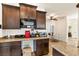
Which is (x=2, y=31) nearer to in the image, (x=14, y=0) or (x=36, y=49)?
(x=36, y=49)

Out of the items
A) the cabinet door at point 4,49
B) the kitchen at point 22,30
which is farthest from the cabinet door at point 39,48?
the cabinet door at point 4,49

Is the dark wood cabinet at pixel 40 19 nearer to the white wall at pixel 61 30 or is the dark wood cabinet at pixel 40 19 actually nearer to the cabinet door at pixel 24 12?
the cabinet door at pixel 24 12

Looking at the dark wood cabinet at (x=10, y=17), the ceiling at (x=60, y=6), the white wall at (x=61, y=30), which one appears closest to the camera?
the dark wood cabinet at (x=10, y=17)

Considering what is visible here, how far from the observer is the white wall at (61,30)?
306 inches

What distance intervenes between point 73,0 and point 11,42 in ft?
7.76

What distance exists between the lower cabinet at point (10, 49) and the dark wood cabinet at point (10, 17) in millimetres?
638

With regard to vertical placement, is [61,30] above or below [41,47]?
above

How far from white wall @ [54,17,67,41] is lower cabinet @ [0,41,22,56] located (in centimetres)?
473

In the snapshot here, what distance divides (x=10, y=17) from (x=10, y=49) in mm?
1006

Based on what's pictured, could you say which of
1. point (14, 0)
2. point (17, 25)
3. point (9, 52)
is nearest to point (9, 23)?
point (17, 25)

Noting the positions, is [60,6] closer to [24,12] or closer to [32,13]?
[32,13]

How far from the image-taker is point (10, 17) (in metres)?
3.59

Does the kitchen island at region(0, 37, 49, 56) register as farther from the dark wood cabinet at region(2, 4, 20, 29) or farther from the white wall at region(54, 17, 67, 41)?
the white wall at region(54, 17, 67, 41)

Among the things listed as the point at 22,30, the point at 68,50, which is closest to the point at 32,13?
the point at 22,30
